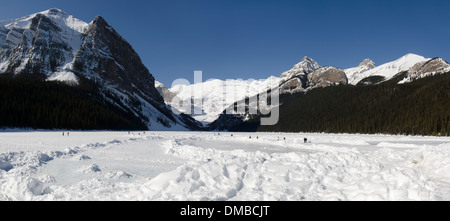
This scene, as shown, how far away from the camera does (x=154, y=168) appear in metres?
14.1

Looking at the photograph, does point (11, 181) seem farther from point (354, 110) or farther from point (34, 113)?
point (354, 110)

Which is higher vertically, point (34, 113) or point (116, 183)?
point (34, 113)

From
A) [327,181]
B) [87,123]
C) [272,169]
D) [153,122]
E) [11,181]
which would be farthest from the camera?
[153,122]

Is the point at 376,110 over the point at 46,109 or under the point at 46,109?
over

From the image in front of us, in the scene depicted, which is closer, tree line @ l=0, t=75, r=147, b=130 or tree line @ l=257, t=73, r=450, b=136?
tree line @ l=0, t=75, r=147, b=130

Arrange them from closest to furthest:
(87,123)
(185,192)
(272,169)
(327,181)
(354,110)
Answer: (185,192) → (327,181) → (272,169) → (87,123) → (354,110)

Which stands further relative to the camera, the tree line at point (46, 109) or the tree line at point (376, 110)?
the tree line at point (376, 110)

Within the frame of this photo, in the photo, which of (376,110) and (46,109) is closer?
(46,109)

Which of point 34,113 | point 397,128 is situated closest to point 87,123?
point 34,113
